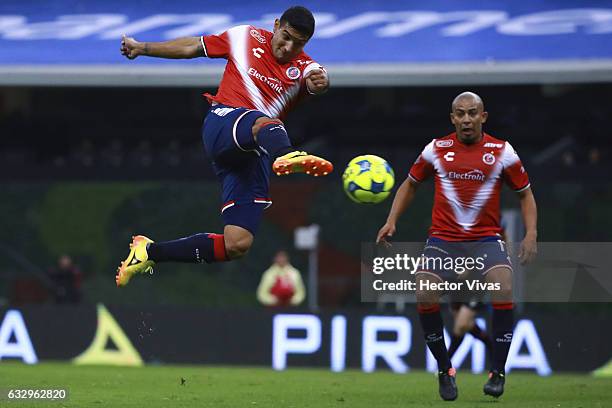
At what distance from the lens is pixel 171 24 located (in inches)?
723

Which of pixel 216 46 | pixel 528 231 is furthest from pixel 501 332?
pixel 216 46

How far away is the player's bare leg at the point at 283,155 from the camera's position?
7.85 m

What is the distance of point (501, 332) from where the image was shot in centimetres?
934

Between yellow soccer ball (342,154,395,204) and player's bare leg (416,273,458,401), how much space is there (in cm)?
99

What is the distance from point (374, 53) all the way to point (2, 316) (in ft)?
20.5

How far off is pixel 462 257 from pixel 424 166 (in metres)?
0.78

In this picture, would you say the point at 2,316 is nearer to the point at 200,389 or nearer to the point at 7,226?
the point at 7,226

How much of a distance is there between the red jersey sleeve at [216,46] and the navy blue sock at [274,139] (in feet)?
3.08

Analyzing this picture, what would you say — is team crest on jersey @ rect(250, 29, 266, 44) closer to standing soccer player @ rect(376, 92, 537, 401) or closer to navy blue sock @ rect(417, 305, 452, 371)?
standing soccer player @ rect(376, 92, 537, 401)

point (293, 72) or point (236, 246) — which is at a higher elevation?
point (293, 72)

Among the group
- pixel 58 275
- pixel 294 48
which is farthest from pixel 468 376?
pixel 58 275

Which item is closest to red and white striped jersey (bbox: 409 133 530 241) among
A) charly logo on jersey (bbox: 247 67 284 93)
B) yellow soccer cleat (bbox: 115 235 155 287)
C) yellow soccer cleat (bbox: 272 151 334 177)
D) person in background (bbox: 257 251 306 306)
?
charly logo on jersey (bbox: 247 67 284 93)

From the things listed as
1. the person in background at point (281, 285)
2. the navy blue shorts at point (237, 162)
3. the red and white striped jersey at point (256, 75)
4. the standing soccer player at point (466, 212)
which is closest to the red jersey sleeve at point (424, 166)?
the standing soccer player at point (466, 212)

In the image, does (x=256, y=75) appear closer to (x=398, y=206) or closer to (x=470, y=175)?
(x=398, y=206)
